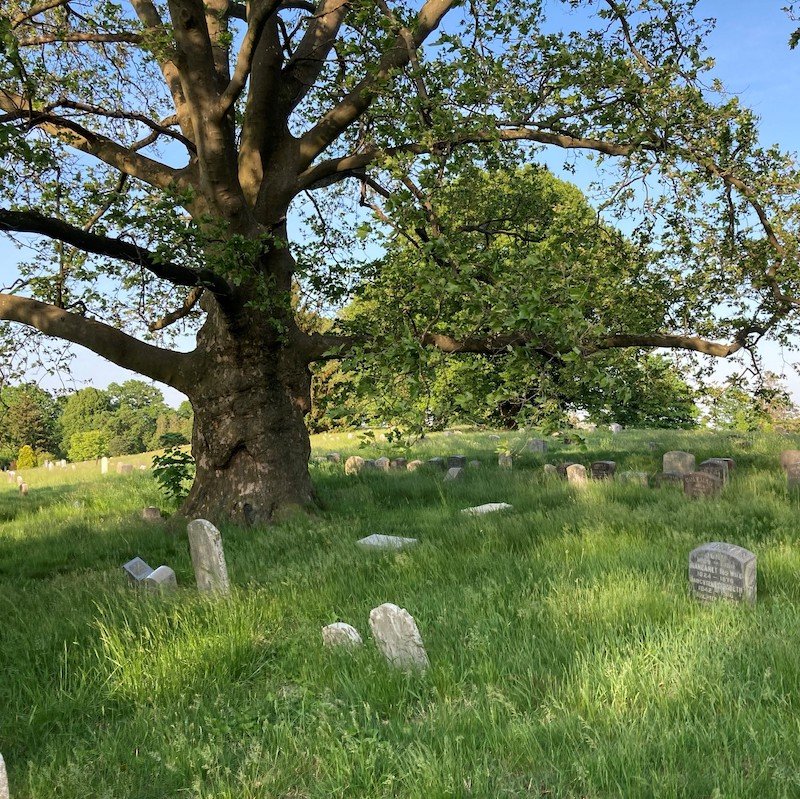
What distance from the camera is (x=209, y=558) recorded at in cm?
595

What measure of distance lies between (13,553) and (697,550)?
8.49m

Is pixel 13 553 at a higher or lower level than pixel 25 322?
lower

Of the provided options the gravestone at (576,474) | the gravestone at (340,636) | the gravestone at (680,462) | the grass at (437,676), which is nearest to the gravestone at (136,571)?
the grass at (437,676)

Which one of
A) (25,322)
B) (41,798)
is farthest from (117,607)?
(25,322)

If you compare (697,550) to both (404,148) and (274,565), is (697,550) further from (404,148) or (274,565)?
(404,148)

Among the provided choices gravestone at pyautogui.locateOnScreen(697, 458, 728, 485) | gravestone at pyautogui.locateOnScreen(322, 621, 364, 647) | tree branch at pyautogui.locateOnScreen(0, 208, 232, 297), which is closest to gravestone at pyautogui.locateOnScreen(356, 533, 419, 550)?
gravestone at pyautogui.locateOnScreen(322, 621, 364, 647)

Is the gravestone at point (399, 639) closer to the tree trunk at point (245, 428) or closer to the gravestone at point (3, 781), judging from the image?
the gravestone at point (3, 781)

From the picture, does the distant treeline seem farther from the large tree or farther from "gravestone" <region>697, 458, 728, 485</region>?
"gravestone" <region>697, 458, 728, 485</region>

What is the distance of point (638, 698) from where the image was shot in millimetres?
3350

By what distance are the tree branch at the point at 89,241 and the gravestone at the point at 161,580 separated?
323 cm

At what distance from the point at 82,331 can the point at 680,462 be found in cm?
1067

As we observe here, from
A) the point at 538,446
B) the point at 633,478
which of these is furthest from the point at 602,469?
the point at 538,446

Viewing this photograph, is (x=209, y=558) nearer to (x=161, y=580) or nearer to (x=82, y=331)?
(x=161, y=580)

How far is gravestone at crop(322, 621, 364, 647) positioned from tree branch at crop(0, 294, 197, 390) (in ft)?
21.2
